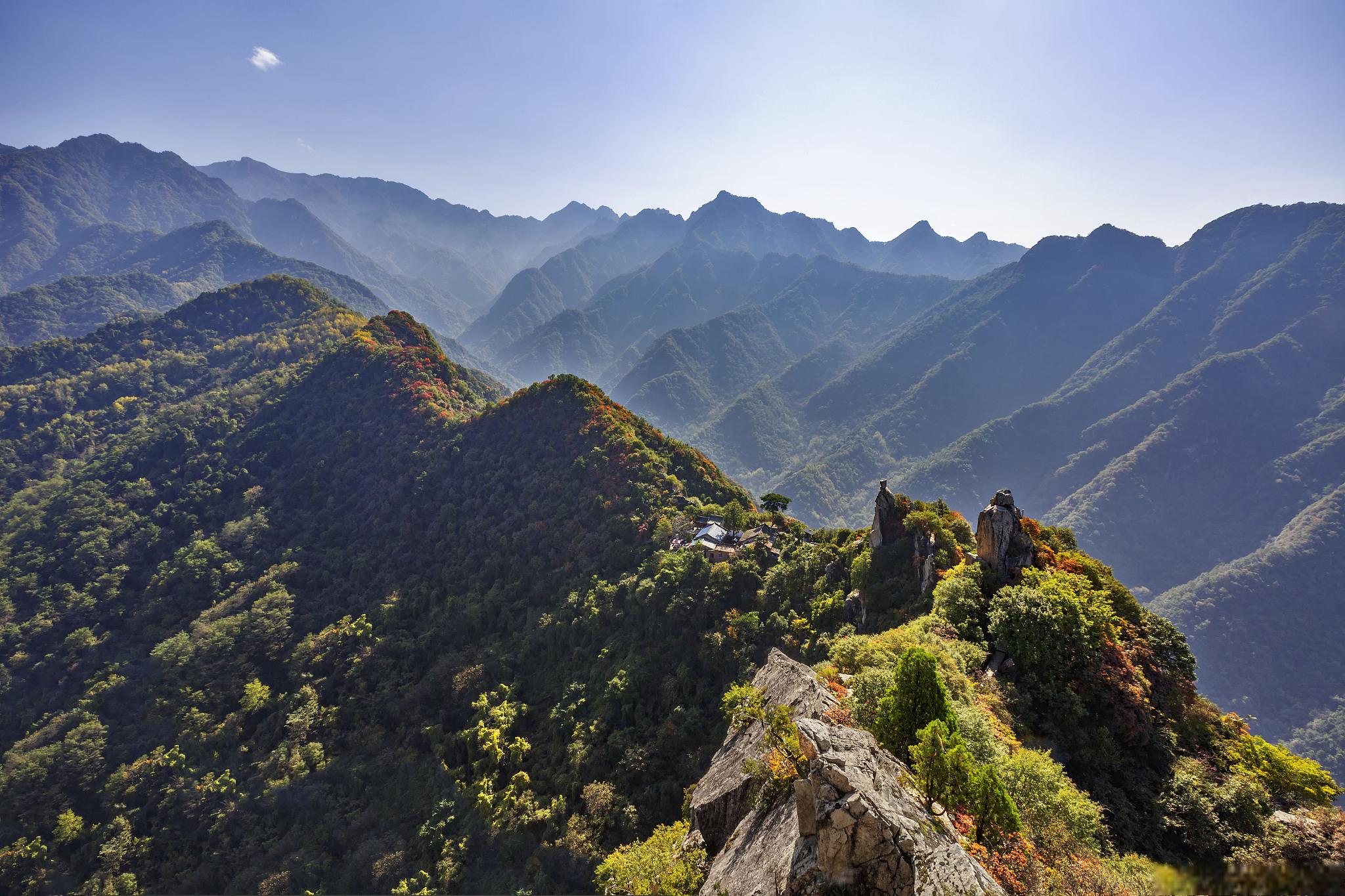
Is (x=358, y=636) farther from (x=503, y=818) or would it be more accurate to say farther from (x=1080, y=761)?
(x=1080, y=761)

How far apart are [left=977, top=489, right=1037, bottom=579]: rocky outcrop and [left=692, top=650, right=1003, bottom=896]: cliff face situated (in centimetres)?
1883

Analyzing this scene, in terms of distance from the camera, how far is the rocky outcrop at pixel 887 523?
37375 millimetres

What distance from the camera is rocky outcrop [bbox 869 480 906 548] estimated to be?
3738 cm

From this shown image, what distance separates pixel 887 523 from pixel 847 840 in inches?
1186

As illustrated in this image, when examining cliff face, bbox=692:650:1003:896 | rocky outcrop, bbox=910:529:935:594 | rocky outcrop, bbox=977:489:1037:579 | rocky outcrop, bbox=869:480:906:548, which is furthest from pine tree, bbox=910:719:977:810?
rocky outcrop, bbox=869:480:906:548

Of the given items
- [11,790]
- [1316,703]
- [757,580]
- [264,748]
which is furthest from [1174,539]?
[11,790]

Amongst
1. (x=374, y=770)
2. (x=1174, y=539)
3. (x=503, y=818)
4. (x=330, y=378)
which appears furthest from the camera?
(x=1174, y=539)

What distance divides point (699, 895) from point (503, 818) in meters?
31.6

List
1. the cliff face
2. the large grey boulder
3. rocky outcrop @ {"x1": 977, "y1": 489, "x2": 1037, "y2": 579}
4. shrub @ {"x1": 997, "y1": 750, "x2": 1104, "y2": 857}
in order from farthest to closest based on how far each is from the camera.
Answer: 1. rocky outcrop @ {"x1": 977, "y1": 489, "x2": 1037, "y2": 579}
2. the large grey boulder
3. shrub @ {"x1": 997, "y1": 750, "x2": 1104, "y2": 857}
4. the cliff face

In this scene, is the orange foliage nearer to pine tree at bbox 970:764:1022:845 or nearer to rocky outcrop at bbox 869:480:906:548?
pine tree at bbox 970:764:1022:845

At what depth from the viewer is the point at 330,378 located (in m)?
104

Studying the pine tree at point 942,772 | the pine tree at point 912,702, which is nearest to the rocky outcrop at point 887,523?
the pine tree at point 912,702

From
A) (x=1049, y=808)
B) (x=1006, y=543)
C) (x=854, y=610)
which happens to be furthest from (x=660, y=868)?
(x=1006, y=543)

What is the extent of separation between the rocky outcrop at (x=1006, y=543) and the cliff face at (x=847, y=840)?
61.8 ft
